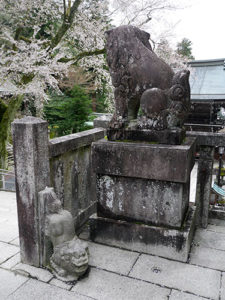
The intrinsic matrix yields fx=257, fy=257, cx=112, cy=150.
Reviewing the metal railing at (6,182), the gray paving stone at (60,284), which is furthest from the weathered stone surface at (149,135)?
the metal railing at (6,182)

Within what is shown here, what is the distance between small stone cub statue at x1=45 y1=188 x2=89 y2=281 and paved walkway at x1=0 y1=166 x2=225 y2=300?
0.36 feet

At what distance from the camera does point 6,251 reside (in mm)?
3098

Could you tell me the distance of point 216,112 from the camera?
1303cm

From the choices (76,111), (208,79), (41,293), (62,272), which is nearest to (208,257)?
(62,272)

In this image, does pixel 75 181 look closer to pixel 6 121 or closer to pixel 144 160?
pixel 144 160

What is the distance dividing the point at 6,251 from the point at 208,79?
Answer: 14988mm

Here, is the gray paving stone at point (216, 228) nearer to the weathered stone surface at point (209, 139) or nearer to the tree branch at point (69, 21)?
the weathered stone surface at point (209, 139)

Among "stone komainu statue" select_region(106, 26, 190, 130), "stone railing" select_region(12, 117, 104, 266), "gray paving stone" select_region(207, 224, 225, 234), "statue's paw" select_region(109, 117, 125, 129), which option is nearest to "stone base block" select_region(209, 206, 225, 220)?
"gray paving stone" select_region(207, 224, 225, 234)

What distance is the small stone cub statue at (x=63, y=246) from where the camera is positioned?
2.51m

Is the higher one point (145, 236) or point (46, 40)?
point (46, 40)

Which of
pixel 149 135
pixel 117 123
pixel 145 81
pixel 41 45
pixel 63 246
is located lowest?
pixel 63 246

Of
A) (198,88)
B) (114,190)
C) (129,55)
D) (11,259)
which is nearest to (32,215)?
(11,259)

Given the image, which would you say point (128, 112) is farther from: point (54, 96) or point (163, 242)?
point (54, 96)

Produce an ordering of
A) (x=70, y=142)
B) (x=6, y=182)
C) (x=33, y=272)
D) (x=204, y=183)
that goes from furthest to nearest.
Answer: (x=6, y=182), (x=204, y=183), (x=70, y=142), (x=33, y=272)
